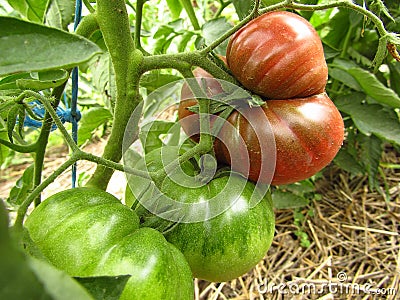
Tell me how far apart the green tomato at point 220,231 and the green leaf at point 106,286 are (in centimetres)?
20

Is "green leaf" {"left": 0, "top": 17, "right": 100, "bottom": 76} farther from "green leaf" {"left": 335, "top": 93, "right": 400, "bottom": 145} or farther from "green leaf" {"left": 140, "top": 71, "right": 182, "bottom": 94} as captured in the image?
"green leaf" {"left": 335, "top": 93, "right": 400, "bottom": 145}

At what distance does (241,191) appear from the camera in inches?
22.7

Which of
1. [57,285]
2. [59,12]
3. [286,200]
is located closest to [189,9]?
[59,12]

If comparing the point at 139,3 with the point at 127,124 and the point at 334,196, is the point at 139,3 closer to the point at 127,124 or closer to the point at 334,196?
the point at 127,124

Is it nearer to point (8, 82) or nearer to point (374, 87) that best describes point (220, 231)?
point (8, 82)

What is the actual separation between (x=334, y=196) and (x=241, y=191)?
640 mm

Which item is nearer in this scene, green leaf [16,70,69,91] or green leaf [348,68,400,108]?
green leaf [16,70,69,91]

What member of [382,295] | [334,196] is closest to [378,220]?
[334,196]

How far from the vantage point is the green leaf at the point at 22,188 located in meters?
0.79

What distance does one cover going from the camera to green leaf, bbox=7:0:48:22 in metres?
0.77

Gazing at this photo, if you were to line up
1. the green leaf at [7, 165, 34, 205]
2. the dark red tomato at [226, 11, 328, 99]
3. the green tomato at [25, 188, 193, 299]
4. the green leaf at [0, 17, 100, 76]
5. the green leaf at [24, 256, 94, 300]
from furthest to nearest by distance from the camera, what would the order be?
the green leaf at [7, 165, 34, 205] → the dark red tomato at [226, 11, 328, 99] → the green tomato at [25, 188, 193, 299] → the green leaf at [0, 17, 100, 76] → the green leaf at [24, 256, 94, 300]

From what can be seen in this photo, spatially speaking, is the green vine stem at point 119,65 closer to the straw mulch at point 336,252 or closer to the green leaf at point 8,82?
the green leaf at point 8,82

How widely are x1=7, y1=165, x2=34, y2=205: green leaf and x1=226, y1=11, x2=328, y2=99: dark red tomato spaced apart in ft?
1.61

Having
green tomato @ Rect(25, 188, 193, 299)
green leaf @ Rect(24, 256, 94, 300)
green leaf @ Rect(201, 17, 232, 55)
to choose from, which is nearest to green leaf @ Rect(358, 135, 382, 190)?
green leaf @ Rect(201, 17, 232, 55)
